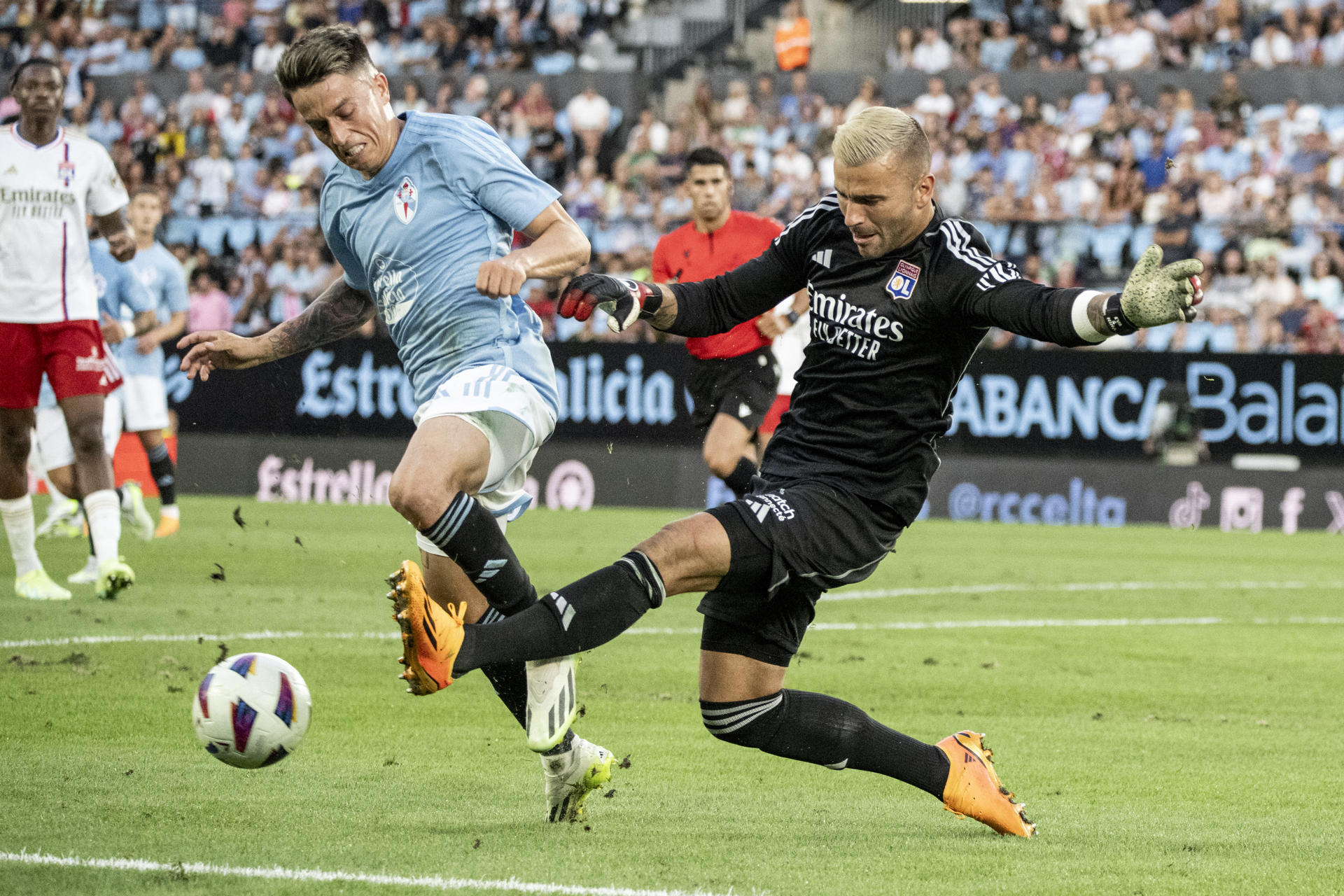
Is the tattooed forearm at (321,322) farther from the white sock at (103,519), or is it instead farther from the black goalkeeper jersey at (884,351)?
the white sock at (103,519)

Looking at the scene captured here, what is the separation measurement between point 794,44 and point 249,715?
2045 centimetres

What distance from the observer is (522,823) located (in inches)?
178

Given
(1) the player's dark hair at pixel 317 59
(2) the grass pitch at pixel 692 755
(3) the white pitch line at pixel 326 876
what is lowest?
(2) the grass pitch at pixel 692 755

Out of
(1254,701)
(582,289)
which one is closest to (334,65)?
(582,289)

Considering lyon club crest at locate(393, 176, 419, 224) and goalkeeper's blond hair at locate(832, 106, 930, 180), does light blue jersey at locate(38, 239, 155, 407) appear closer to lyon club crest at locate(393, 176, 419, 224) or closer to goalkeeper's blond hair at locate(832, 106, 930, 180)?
lyon club crest at locate(393, 176, 419, 224)

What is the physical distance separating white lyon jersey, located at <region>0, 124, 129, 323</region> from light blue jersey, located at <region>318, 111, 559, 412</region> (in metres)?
4.19

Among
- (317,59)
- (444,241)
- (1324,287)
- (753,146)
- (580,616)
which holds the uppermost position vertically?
(753,146)

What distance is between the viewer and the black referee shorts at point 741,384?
1046 centimetres

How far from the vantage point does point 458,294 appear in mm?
4758

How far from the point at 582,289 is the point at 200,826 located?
68.6 inches

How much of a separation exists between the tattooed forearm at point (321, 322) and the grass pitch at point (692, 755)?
135 cm

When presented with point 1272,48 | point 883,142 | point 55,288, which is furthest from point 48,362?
point 1272,48

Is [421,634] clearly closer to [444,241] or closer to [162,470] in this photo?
[444,241]

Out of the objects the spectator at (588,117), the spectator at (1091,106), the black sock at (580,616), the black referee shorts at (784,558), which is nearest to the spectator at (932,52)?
the spectator at (1091,106)
